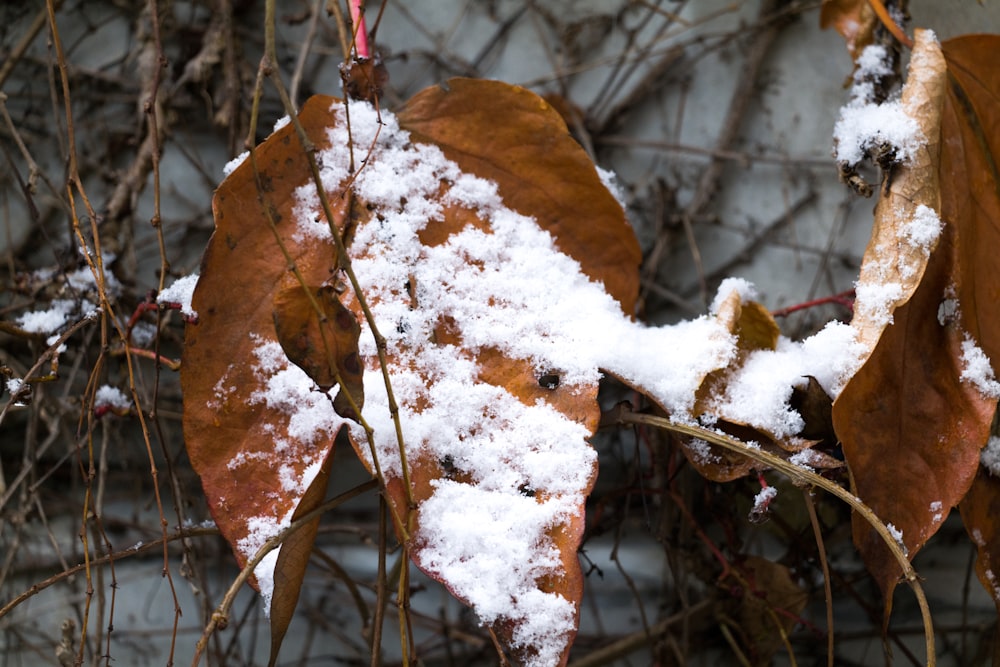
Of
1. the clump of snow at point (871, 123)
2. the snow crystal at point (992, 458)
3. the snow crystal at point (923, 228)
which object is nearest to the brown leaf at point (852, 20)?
the clump of snow at point (871, 123)

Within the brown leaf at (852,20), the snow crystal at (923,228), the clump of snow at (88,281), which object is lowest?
the snow crystal at (923,228)

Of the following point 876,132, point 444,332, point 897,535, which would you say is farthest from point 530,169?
point 897,535

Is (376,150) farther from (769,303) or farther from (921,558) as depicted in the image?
(921,558)

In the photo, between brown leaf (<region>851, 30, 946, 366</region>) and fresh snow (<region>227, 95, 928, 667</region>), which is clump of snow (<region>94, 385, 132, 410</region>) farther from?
brown leaf (<region>851, 30, 946, 366</region>)

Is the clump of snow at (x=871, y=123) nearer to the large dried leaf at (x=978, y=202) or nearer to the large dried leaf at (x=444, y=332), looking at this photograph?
the large dried leaf at (x=978, y=202)

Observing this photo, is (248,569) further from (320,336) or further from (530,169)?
(530,169)

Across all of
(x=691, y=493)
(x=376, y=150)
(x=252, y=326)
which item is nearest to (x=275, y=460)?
(x=252, y=326)
